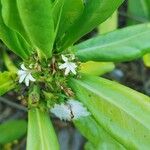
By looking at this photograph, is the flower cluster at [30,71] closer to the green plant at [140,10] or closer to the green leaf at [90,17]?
the green leaf at [90,17]

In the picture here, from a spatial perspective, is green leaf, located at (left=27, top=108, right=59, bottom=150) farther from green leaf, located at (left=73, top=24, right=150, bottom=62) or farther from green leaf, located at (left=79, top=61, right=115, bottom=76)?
green leaf, located at (left=79, top=61, right=115, bottom=76)

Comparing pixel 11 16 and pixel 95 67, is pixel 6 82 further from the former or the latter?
pixel 95 67

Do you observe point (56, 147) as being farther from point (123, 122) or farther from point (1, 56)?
point (1, 56)

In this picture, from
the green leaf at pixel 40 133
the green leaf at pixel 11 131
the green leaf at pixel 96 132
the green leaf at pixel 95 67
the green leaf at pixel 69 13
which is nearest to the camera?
the green leaf at pixel 69 13

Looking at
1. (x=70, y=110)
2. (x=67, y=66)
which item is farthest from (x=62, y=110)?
(x=67, y=66)

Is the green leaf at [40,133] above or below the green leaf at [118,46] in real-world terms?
below

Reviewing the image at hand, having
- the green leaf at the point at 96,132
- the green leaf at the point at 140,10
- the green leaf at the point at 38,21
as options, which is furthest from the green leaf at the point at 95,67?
the green leaf at the point at 38,21
